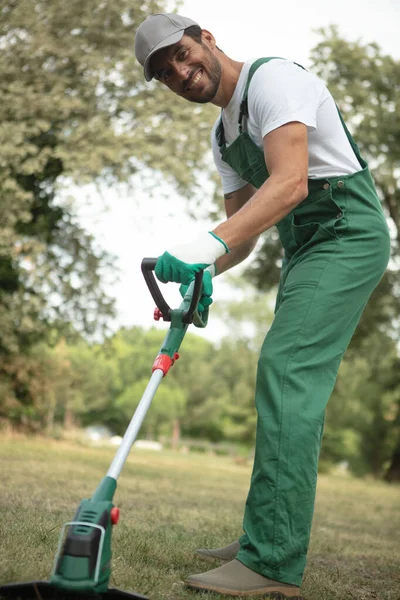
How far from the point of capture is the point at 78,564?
195 cm

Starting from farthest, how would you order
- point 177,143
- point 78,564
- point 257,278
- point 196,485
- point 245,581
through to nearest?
point 257,278 < point 177,143 < point 196,485 < point 245,581 < point 78,564

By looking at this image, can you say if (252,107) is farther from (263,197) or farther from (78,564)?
(78,564)

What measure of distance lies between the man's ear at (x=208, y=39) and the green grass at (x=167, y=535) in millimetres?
1956

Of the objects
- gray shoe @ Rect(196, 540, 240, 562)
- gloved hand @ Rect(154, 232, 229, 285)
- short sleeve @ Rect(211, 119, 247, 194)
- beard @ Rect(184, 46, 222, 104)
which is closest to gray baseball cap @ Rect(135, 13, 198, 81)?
beard @ Rect(184, 46, 222, 104)

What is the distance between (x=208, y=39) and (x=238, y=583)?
1.98 metres

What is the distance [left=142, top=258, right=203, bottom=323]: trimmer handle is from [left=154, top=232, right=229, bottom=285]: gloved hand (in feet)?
0.11

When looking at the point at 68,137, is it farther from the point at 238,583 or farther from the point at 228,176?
the point at 238,583

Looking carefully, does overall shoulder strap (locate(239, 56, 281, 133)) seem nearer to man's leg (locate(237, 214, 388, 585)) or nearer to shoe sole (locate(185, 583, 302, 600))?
man's leg (locate(237, 214, 388, 585))

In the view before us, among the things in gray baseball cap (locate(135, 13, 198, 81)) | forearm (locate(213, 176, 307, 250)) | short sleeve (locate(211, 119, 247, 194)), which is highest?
gray baseball cap (locate(135, 13, 198, 81))

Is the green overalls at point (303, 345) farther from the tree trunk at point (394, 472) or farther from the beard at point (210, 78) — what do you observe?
the tree trunk at point (394, 472)

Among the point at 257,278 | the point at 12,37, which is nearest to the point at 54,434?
the point at 257,278

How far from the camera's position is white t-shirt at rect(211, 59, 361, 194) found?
8.24 feet

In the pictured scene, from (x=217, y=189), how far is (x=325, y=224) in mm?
10606

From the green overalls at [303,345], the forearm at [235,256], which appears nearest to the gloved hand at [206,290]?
the green overalls at [303,345]
